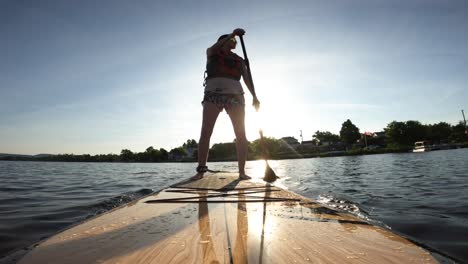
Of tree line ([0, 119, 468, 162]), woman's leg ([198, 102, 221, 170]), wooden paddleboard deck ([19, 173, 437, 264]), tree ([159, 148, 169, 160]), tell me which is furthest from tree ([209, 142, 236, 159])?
wooden paddleboard deck ([19, 173, 437, 264])

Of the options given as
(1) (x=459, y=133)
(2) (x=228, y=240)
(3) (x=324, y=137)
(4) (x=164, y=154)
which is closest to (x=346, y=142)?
(3) (x=324, y=137)

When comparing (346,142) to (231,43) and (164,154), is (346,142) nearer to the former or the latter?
(164,154)

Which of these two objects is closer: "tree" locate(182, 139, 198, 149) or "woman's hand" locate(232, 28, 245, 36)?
"woman's hand" locate(232, 28, 245, 36)

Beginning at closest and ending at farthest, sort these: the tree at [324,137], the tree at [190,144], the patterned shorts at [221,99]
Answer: the patterned shorts at [221,99], the tree at [324,137], the tree at [190,144]

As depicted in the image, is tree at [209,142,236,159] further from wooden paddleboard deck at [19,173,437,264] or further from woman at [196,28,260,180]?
wooden paddleboard deck at [19,173,437,264]

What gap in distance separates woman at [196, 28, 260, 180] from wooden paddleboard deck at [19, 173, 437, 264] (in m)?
2.69

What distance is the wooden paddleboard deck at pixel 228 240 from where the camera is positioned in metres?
0.94

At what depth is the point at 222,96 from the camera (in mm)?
4398

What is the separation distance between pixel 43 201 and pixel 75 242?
399 cm

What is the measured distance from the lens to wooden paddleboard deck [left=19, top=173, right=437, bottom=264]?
941mm

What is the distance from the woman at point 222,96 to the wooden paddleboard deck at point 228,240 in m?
2.69

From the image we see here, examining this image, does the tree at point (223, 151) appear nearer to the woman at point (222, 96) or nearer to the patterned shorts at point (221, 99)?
the woman at point (222, 96)

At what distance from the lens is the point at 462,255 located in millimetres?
1714

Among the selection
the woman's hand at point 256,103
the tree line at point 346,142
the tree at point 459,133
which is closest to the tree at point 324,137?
the tree line at point 346,142
